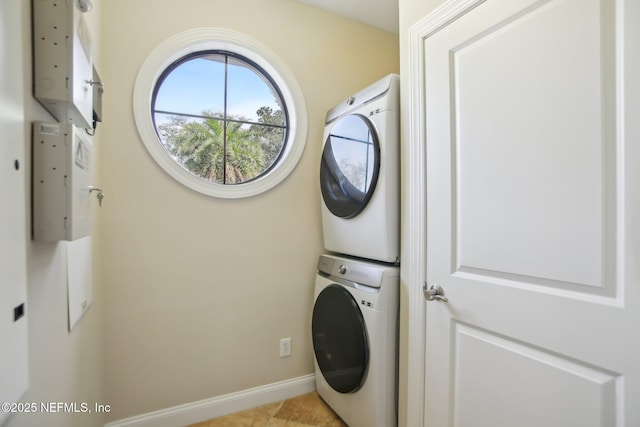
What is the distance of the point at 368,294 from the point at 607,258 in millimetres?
885

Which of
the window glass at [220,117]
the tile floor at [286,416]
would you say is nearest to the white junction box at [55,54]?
the window glass at [220,117]

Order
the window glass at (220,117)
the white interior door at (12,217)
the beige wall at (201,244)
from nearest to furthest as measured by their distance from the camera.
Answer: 1. the white interior door at (12,217)
2. the beige wall at (201,244)
3. the window glass at (220,117)

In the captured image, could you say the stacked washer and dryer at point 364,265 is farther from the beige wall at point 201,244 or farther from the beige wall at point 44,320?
the beige wall at point 44,320

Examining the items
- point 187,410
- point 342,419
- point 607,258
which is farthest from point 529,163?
point 187,410

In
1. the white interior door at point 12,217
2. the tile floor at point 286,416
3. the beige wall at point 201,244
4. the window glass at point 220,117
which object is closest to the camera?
the white interior door at point 12,217

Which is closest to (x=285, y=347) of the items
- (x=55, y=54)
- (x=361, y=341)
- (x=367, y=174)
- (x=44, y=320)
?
(x=361, y=341)

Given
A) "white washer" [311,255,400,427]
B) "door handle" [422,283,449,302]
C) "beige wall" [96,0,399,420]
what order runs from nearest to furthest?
"door handle" [422,283,449,302] → "white washer" [311,255,400,427] → "beige wall" [96,0,399,420]

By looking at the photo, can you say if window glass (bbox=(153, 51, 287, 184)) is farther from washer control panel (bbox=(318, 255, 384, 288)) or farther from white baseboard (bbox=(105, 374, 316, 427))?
white baseboard (bbox=(105, 374, 316, 427))

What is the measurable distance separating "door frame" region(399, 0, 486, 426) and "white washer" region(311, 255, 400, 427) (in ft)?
0.20

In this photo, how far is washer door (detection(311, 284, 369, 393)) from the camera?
4.72 feet

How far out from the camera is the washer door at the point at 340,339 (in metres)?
1.44

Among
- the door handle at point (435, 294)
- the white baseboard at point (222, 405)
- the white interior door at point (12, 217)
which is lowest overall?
the white baseboard at point (222, 405)

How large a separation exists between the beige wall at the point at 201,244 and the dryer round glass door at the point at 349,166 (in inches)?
10.1

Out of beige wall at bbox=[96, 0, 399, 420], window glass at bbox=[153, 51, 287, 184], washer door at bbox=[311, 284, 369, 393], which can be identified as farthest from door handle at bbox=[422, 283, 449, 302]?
window glass at bbox=[153, 51, 287, 184]
